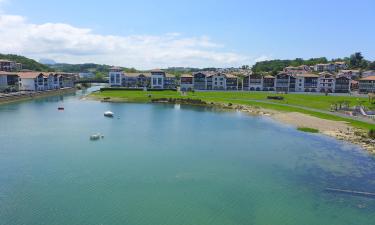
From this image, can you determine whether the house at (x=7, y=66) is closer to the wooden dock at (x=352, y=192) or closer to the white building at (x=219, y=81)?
the white building at (x=219, y=81)

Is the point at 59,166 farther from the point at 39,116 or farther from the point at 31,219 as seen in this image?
the point at 39,116

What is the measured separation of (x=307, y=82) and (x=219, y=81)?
28.8 metres

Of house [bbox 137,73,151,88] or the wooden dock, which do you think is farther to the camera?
house [bbox 137,73,151,88]

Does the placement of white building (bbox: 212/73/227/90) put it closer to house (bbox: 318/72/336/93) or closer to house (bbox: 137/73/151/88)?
house (bbox: 137/73/151/88)

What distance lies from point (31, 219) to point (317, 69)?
154 meters

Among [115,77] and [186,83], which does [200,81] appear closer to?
[186,83]

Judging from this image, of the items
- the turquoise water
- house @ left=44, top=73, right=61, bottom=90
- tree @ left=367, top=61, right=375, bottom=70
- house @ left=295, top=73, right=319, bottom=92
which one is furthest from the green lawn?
tree @ left=367, top=61, right=375, bottom=70

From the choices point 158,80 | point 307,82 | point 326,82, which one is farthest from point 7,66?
point 326,82

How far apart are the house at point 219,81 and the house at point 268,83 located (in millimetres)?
13376

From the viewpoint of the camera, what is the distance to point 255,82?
111000mm

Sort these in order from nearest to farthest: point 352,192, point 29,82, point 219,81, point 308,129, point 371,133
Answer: point 352,192, point 371,133, point 308,129, point 29,82, point 219,81

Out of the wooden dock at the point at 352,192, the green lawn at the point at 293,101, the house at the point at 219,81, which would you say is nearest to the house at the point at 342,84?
the green lawn at the point at 293,101

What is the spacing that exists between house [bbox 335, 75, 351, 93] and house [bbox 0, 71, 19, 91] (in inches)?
3927

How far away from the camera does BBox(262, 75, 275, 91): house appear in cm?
10966
